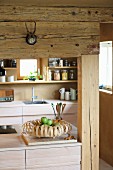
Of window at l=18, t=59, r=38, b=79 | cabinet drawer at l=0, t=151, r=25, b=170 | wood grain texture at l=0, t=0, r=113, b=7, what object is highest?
wood grain texture at l=0, t=0, r=113, b=7

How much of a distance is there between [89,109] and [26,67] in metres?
3.41

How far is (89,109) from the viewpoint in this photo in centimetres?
421

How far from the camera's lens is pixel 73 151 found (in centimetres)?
418

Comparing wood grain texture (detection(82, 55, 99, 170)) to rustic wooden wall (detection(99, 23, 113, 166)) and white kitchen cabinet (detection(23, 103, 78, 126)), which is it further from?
white kitchen cabinet (detection(23, 103, 78, 126))

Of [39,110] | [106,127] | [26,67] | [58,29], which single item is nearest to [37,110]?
[39,110]

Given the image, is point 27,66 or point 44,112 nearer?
point 44,112

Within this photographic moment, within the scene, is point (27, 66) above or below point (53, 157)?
above

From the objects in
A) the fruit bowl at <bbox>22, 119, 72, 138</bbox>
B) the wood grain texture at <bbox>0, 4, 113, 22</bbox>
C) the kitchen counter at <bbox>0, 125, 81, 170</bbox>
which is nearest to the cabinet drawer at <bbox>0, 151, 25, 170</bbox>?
the kitchen counter at <bbox>0, 125, 81, 170</bbox>

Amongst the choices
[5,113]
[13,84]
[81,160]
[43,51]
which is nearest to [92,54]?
[43,51]

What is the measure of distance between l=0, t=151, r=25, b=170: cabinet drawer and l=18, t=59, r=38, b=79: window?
3465 mm

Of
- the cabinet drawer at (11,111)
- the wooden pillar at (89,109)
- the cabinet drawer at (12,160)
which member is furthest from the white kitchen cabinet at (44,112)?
the cabinet drawer at (12,160)

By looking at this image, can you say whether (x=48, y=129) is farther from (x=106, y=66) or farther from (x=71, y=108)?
(x=106, y=66)

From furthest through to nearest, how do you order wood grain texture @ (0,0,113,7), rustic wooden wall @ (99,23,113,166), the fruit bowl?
rustic wooden wall @ (99,23,113,166) < the fruit bowl < wood grain texture @ (0,0,113,7)

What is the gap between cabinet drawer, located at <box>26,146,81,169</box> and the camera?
4055 mm
